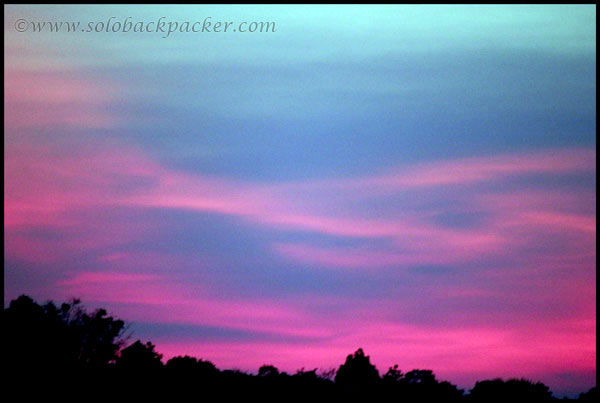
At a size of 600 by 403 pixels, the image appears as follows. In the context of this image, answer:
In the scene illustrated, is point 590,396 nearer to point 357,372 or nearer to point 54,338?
point 357,372

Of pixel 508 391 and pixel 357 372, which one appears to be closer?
pixel 508 391

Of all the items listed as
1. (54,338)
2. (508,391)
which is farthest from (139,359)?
(508,391)

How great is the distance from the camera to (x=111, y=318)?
40.6 m

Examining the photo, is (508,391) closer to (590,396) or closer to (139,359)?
(590,396)

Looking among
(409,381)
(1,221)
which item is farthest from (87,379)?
(409,381)

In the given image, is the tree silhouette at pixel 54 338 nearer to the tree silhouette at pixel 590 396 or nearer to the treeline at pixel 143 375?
the treeline at pixel 143 375

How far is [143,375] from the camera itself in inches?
1296

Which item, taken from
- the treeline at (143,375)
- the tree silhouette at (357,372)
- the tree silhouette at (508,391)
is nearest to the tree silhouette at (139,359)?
the treeline at (143,375)

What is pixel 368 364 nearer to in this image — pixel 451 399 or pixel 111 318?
pixel 451 399

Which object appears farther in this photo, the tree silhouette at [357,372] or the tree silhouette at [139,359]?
the tree silhouette at [357,372]

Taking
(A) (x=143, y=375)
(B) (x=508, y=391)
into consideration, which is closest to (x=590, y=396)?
(B) (x=508, y=391)

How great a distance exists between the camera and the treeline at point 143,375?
3188 cm

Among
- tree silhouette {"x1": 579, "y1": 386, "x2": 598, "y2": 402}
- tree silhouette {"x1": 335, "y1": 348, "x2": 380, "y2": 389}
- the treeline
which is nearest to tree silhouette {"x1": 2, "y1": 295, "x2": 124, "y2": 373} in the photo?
the treeline

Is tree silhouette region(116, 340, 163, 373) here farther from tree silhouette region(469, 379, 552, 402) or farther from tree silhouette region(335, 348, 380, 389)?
tree silhouette region(469, 379, 552, 402)
